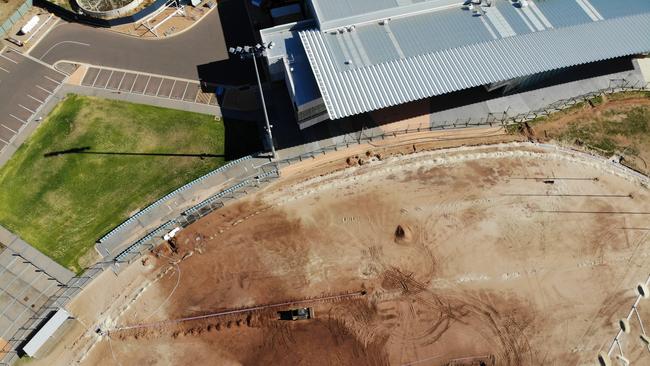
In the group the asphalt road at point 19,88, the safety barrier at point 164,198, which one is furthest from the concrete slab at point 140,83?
the safety barrier at point 164,198

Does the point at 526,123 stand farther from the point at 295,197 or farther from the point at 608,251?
the point at 295,197

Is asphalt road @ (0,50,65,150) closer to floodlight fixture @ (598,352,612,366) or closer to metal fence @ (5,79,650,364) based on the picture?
metal fence @ (5,79,650,364)

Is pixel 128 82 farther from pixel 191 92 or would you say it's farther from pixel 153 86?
pixel 191 92

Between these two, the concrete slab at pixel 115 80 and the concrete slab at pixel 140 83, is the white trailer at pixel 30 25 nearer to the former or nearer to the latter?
the concrete slab at pixel 115 80

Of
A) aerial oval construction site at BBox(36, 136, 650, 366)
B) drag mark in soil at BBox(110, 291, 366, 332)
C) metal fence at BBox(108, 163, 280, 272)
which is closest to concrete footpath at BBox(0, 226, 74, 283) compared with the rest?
aerial oval construction site at BBox(36, 136, 650, 366)

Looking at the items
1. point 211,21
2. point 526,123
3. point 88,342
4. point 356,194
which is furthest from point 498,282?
point 211,21

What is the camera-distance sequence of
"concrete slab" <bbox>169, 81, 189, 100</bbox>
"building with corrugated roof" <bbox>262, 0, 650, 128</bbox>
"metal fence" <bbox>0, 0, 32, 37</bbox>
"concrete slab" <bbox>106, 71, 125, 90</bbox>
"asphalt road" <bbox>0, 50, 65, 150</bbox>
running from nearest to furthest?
"building with corrugated roof" <bbox>262, 0, 650, 128</bbox> < "asphalt road" <bbox>0, 50, 65, 150</bbox> < "concrete slab" <bbox>169, 81, 189, 100</bbox> < "concrete slab" <bbox>106, 71, 125, 90</bbox> < "metal fence" <bbox>0, 0, 32, 37</bbox>

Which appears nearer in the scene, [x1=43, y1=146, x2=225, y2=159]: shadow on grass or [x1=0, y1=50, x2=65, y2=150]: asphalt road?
[x1=43, y1=146, x2=225, y2=159]: shadow on grass
